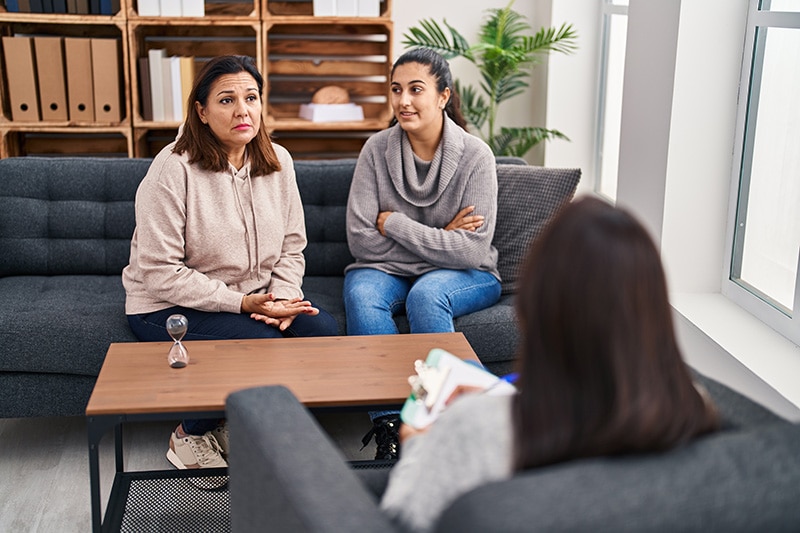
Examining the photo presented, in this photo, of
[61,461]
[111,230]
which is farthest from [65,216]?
[61,461]

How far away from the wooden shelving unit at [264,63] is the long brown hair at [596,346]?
10.5 feet

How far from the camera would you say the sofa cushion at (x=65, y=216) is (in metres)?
3.03

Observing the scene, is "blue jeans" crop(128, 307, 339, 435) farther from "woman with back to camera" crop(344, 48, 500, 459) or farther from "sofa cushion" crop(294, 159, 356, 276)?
"sofa cushion" crop(294, 159, 356, 276)

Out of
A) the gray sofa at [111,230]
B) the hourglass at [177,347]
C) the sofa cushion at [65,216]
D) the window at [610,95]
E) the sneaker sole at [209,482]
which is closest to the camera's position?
the hourglass at [177,347]

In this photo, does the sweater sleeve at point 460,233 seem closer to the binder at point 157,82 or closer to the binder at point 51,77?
the binder at point 157,82

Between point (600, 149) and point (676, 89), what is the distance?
1502 millimetres

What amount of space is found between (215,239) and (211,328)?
256 mm

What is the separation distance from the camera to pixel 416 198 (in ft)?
9.59

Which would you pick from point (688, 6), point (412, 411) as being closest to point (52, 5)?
point (688, 6)

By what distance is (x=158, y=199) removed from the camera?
2518 millimetres

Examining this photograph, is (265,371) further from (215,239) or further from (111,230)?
(111,230)

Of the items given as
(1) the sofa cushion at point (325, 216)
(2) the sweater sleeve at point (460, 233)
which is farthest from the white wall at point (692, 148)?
(1) the sofa cushion at point (325, 216)

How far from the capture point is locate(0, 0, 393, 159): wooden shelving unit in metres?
4.05

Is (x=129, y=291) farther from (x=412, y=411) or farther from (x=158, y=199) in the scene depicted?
(x=412, y=411)
